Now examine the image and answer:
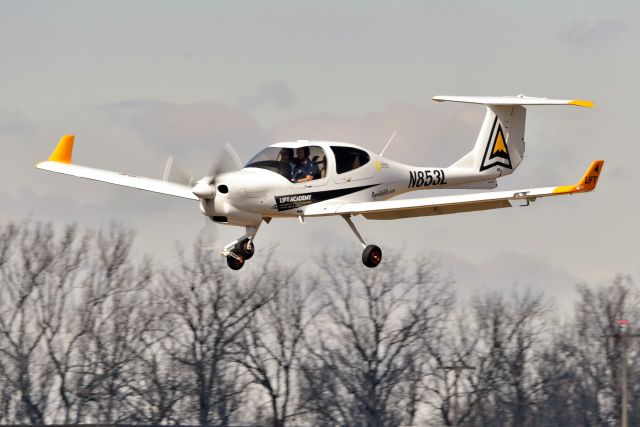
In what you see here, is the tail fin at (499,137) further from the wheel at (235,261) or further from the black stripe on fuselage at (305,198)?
the wheel at (235,261)

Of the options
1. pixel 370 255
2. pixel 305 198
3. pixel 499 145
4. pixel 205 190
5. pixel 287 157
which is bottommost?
pixel 370 255

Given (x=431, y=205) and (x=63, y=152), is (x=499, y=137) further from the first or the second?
(x=63, y=152)

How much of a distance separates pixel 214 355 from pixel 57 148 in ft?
89.0

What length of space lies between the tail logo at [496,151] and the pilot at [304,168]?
5.84 metres

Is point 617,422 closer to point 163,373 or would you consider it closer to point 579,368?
point 579,368

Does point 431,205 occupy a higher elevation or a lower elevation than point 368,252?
higher

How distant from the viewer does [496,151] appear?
29.7 metres

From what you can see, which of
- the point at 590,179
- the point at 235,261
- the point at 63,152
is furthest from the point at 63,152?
the point at 590,179

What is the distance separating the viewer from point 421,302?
5956 centimetres

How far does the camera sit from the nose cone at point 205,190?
24000 mm

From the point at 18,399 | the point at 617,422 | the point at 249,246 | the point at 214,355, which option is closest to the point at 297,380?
the point at 214,355

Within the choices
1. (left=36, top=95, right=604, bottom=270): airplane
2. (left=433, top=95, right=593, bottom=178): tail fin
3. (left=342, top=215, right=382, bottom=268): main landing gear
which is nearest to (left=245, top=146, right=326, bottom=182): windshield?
(left=36, top=95, right=604, bottom=270): airplane

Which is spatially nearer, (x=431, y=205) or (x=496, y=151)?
(x=431, y=205)

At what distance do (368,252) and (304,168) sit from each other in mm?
2118
